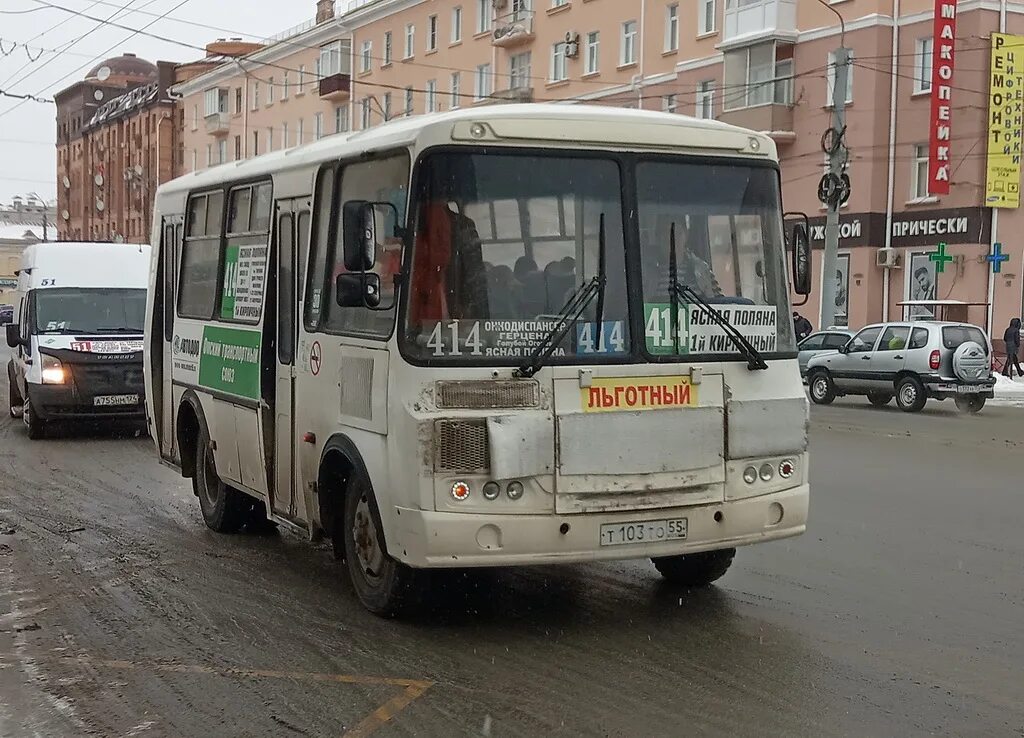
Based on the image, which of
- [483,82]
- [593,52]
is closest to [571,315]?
[593,52]

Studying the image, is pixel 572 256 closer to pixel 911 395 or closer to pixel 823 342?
pixel 911 395

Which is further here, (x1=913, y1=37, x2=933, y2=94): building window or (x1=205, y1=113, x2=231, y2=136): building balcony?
(x1=205, y1=113, x2=231, y2=136): building balcony

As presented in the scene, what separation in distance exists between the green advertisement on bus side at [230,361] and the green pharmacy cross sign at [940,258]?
29.2 metres

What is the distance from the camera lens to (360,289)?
6.71 meters

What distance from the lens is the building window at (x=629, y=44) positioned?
47.6 meters

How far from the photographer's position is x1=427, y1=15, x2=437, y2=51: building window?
5928 centimetres

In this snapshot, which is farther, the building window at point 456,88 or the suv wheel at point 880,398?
the building window at point 456,88

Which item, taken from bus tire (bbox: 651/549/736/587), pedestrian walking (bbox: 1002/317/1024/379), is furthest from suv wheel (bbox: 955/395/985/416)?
bus tire (bbox: 651/549/736/587)

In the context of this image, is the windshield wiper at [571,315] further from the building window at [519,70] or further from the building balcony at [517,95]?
the building window at [519,70]

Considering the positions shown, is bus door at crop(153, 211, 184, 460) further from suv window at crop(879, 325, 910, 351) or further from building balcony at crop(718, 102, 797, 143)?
building balcony at crop(718, 102, 797, 143)

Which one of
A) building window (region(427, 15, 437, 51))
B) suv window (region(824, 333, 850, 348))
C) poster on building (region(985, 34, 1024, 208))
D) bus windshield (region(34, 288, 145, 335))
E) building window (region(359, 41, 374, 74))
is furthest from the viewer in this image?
building window (region(359, 41, 374, 74))

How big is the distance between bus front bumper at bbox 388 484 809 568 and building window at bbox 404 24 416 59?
5590cm

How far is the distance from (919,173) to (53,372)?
28.4 metres

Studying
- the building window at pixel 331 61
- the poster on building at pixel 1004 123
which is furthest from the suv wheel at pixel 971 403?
the building window at pixel 331 61
